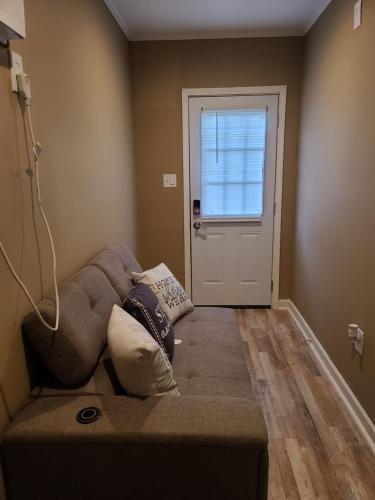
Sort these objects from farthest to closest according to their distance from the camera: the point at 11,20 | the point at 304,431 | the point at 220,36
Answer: the point at 220,36
the point at 304,431
the point at 11,20

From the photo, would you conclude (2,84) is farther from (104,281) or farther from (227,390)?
(227,390)

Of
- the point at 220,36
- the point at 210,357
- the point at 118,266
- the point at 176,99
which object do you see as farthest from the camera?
the point at 176,99

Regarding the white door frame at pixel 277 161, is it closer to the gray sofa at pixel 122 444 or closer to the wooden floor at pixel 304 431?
the wooden floor at pixel 304 431

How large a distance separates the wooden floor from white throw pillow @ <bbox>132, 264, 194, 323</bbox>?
736mm

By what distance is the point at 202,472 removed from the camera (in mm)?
1126

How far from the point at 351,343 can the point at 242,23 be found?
2604 millimetres

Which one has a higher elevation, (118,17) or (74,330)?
(118,17)

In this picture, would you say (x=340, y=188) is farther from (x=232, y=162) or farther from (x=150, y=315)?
(x=150, y=315)

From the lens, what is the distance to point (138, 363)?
1.23 metres

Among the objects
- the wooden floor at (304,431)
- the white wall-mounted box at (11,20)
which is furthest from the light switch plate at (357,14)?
the wooden floor at (304,431)

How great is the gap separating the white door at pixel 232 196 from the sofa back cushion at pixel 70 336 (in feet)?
6.98

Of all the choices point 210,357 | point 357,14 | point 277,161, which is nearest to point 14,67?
point 210,357

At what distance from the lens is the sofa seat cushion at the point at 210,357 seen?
1529mm

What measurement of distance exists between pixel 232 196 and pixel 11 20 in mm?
2561
